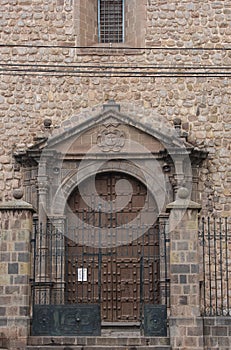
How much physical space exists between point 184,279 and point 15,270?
2657mm

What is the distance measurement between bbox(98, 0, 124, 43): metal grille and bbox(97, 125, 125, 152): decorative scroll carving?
2304mm

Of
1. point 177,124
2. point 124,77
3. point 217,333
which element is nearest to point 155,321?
point 217,333

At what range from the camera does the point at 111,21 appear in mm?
16062

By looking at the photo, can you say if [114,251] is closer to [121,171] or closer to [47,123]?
[121,171]

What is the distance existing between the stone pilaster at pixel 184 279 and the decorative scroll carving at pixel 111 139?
12.0ft

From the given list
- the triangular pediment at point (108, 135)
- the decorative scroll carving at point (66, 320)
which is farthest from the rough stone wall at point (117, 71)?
the decorative scroll carving at point (66, 320)

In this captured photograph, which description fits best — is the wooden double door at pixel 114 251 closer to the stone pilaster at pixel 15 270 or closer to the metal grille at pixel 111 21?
the stone pilaster at pixel 15 270

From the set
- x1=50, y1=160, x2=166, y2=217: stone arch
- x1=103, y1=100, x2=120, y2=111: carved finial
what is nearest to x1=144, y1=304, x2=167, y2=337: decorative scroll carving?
x1=50, y1=160, x2=166, y2=217: stone arch

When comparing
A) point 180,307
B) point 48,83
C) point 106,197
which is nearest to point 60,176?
point 106,197

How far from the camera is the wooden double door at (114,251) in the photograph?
14.2m

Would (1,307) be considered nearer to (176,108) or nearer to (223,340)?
(223,340)

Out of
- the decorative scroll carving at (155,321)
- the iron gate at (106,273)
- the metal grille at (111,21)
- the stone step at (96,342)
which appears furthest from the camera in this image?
the metal grille at (111,21)

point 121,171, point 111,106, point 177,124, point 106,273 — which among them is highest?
point 111,106

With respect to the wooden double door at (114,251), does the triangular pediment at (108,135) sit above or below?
above
